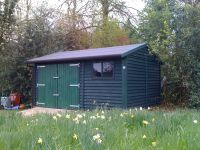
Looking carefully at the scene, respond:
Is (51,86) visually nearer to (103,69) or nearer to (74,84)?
(74,84)

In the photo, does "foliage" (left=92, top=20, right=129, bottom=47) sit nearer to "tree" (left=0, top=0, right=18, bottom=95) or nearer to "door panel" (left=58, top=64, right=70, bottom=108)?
"tree" (left=0, top=0, right=18, bottom=95)

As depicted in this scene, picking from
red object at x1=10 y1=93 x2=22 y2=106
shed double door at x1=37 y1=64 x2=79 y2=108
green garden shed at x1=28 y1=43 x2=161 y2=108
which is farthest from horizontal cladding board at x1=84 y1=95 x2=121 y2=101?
red object at x1=10 y1=93 x2=22 y2=106

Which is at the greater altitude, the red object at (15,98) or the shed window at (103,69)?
the shed window at (103,69)

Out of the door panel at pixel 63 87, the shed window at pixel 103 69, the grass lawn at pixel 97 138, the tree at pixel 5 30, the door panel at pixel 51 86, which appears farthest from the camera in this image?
the tree at pixel 5 30

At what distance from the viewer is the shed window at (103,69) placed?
42.1 ft

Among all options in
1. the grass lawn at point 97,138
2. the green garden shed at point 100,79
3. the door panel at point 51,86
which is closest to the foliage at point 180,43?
the green garden shed at point 100,79

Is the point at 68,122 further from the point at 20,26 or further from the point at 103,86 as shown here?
the point at 20,26

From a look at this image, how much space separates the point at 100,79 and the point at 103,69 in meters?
0.41

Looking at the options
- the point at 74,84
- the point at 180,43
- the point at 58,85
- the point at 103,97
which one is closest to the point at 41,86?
the point at 58,85

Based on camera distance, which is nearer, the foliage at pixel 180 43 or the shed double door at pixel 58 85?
the foliage at pixel 180 43

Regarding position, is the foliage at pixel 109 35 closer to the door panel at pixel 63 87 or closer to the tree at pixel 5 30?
the tree at pixel 5 30

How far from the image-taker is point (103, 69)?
13.0 metres

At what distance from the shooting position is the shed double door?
14055mm

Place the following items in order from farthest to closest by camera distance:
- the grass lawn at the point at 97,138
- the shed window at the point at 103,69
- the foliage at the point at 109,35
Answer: the foliage at the point at 109,35
the shed window at the point at 103,69
the grass lawn at the point at 97,138
